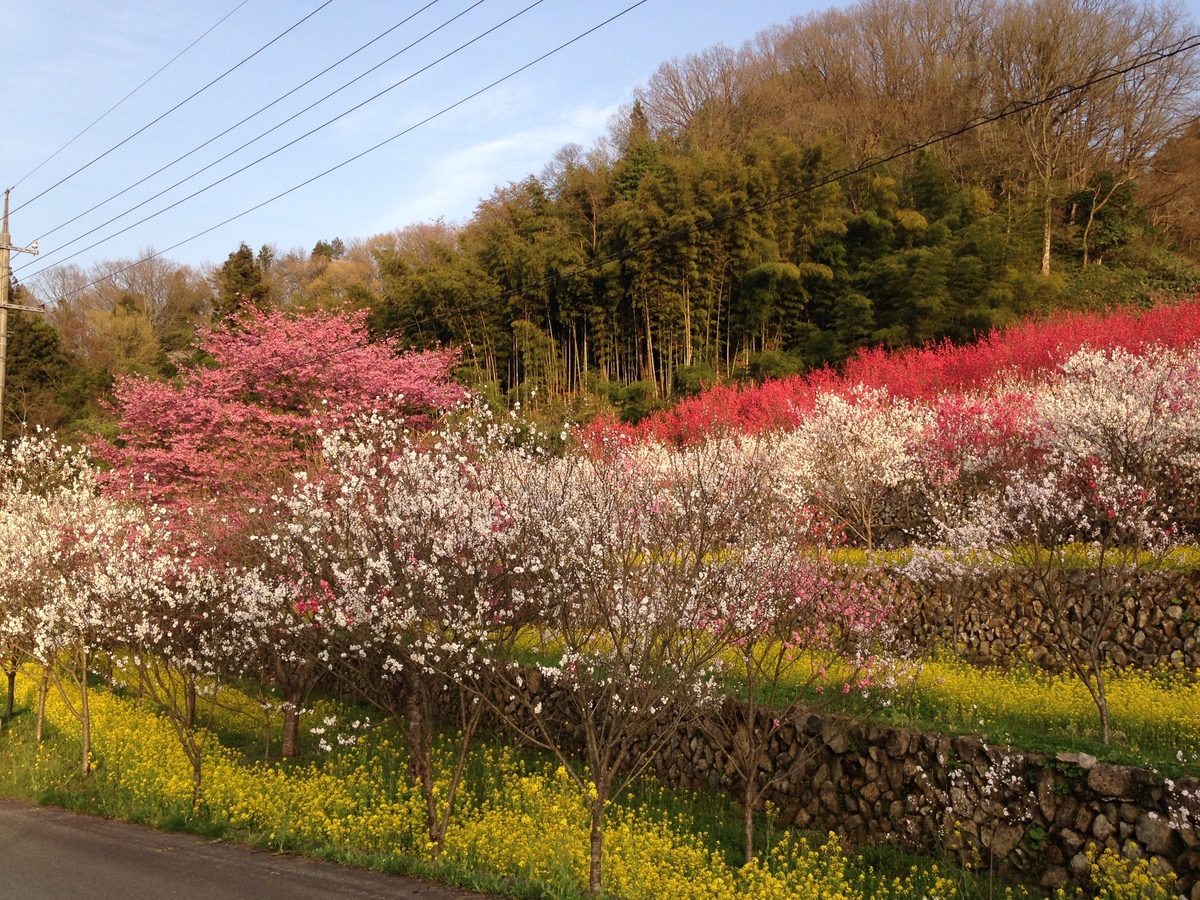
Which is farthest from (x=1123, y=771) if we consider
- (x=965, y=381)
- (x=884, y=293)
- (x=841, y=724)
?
(x=884, y=293)

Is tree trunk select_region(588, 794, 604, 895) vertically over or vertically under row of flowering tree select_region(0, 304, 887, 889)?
under

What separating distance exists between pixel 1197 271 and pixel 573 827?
28997mm

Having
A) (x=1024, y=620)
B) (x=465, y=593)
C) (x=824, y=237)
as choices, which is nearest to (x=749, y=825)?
(x=465, y=593)

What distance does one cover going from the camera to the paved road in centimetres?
764

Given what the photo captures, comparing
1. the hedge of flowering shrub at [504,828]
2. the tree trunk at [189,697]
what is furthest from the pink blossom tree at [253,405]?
the hedge of flowering shrub at [504,828]

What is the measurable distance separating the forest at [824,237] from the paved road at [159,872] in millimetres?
16012

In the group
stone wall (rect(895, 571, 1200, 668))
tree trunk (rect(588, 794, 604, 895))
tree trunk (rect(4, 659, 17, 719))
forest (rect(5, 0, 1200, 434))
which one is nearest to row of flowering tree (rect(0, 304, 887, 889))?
tree trunk (rect(588, 794, 604, 895))

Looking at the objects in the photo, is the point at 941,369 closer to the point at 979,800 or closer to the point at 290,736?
the point at 979,800

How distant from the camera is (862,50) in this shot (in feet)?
150

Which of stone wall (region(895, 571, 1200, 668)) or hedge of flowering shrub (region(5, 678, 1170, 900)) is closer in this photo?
hedge of flowering shrub (region(5, 678, 1170, 900))

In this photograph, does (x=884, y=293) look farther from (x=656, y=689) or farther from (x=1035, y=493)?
(x=656, y=689)

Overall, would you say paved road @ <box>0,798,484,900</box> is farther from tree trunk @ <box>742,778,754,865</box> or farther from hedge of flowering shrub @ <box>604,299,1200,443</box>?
hedge of flowering shrub @ <box>604,299,1200,443</box>

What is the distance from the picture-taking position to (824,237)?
29.8 meters

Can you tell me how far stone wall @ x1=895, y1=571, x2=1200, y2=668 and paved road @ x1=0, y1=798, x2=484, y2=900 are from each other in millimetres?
7866
